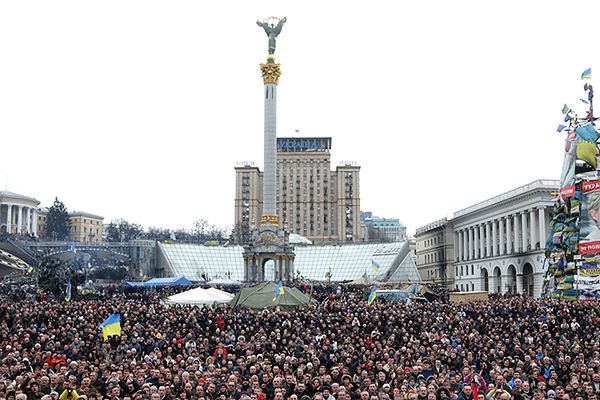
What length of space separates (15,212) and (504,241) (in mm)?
92037

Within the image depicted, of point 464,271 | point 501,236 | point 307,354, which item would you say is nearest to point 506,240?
point 501,236

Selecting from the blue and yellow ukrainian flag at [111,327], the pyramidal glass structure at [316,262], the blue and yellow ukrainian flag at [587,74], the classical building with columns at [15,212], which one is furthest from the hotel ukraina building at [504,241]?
the classical building with columns at [15,212]

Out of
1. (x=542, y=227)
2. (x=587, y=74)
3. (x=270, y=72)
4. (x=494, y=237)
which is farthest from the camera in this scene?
(x=494, y=237)

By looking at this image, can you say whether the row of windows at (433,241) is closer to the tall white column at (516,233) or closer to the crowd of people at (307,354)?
the tall white column at (516,233)

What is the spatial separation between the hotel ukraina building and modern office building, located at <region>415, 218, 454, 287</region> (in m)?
0.35

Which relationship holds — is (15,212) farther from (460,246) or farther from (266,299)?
(266,299)

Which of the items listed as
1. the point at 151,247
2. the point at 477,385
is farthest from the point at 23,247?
the point at 477,385

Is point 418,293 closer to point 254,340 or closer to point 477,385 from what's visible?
point 254,340

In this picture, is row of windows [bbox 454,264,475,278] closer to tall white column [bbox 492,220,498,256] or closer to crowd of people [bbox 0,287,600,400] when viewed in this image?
tall white column [bbox 492,220,498,256]

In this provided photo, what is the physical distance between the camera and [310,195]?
15462 centimetres

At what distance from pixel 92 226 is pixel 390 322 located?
14193cm

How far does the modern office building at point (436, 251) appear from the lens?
99188mm

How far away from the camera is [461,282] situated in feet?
306

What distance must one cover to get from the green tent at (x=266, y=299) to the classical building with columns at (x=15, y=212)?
10003cm
